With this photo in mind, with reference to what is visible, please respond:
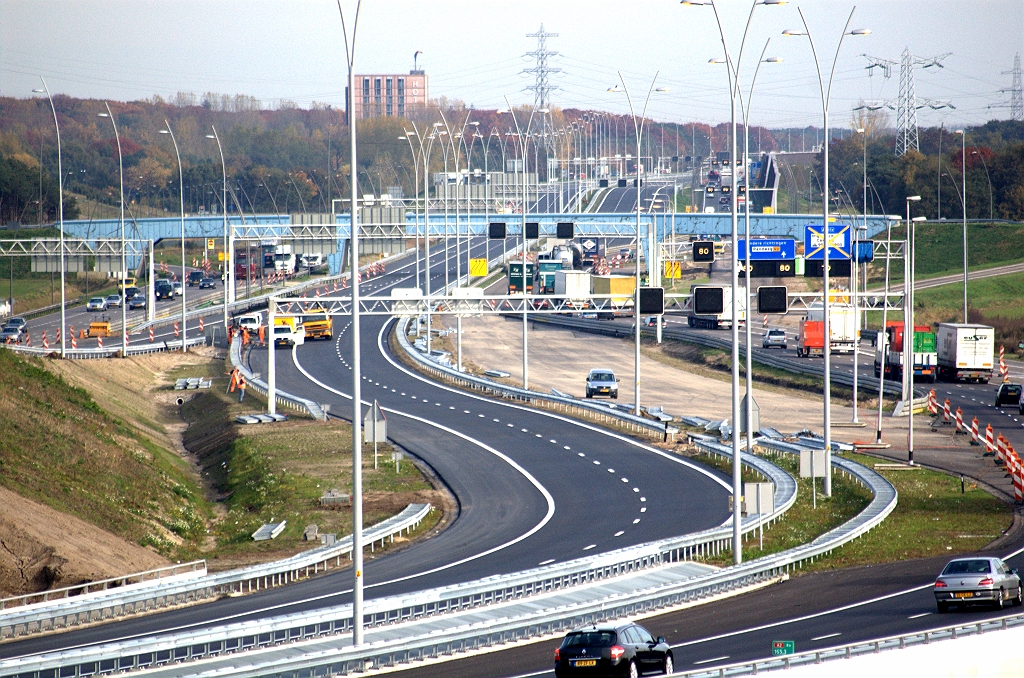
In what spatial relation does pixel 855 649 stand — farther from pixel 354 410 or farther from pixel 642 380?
pixel 642 380

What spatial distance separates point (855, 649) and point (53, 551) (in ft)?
69.7

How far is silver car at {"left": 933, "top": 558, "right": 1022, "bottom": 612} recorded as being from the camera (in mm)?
24016

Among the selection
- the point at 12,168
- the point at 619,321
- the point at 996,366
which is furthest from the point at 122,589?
the point at 12,168

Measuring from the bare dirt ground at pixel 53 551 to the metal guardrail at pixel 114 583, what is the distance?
1.56ft

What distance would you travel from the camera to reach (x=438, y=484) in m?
43.6

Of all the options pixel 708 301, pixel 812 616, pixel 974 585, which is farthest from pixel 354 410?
pixel 708 301

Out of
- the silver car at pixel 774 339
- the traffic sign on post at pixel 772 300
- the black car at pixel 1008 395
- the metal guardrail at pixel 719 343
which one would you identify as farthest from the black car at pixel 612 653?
the silver car at pixel 774 339

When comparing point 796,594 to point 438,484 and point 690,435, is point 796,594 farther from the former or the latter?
point 690,435

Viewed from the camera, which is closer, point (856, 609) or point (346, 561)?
point (856, 609)

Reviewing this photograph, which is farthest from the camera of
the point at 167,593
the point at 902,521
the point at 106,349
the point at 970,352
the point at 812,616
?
the point at 106,349

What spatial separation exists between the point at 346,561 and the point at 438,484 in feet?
32.9

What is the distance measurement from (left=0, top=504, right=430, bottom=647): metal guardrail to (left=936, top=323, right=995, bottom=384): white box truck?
48.6m

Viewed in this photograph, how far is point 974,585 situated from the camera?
78.8 feet

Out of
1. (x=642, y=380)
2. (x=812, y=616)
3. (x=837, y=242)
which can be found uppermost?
(x=837, y=242)
